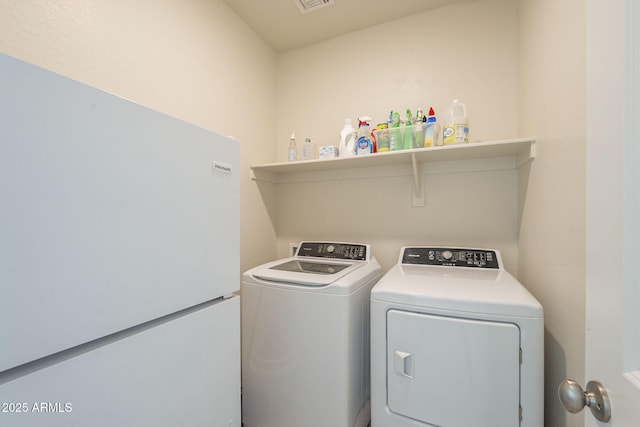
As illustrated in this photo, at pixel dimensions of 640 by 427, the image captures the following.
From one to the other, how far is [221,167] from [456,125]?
4.58ft

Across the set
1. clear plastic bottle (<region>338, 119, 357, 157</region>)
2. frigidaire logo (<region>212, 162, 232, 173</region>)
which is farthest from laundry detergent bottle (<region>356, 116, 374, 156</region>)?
frigidaire logo (<region>212, 162, 232, 173</region>)

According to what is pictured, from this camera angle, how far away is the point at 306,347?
1.35 metres

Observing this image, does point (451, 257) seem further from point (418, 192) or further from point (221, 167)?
point (221, 167)

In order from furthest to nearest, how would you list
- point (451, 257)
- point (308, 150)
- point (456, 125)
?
point (308, 150) < point (451, 257) < point (456, 125)

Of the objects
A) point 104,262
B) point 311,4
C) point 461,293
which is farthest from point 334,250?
point 311,4

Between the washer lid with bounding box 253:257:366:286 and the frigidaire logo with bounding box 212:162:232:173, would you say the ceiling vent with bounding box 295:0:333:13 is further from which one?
the washer lid with bounding box 253:257:366:286

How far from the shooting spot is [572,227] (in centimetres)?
92

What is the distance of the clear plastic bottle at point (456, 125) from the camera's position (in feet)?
5.09

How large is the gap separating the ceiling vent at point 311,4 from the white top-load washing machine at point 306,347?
1810mm

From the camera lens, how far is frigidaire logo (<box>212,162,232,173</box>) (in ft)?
2.93

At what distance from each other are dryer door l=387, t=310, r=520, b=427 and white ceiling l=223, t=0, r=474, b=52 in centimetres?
202

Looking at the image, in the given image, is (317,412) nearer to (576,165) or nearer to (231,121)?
(576,165)

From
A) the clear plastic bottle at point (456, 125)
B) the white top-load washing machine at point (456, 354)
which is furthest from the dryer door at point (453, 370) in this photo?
the clear plastic bottle at point (456, 125)

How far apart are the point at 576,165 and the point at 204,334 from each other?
1.37m
